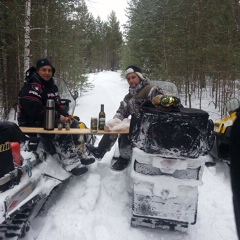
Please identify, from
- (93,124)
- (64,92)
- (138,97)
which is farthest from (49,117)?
(64,92)

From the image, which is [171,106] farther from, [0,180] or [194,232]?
[0,180]

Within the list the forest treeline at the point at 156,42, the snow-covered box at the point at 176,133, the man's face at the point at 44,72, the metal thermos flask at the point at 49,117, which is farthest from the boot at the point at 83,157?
the forest treeline at the point at 156,42

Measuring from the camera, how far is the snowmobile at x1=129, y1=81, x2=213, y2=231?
2418mm

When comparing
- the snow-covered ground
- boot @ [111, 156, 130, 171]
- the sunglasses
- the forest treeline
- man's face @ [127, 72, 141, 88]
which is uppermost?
the forest treeline

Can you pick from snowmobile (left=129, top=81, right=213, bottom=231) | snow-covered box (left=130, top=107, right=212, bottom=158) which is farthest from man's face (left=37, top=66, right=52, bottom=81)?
snow-covered box (left=130, top=107, right=212, bottom=158)

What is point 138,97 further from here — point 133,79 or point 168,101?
point 168,101

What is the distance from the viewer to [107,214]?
2973mm

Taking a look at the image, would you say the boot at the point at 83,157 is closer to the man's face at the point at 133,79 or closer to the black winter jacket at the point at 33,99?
the black winter jacket at the point at 33,99

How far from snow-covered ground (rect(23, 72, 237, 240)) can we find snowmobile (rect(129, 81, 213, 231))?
263 millimetres

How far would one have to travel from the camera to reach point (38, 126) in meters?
3.80

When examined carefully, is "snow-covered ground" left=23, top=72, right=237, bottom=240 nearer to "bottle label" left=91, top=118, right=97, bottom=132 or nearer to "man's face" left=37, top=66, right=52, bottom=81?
"bottle label" left=91, top=118, right=97, bottom=132

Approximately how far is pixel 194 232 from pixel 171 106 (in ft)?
4.81

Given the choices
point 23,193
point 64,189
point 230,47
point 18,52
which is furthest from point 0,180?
point 230,47

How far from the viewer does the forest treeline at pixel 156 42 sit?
8914 millimetres
